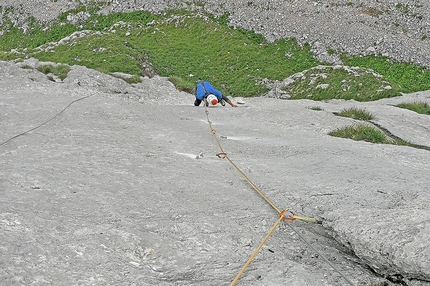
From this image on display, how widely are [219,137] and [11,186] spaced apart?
308 inches

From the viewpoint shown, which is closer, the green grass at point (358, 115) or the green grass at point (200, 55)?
the green grass at point (358, 115)

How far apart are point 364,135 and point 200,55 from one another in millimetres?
31370

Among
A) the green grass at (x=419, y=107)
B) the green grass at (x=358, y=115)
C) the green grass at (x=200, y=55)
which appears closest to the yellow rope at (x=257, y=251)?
the green grass at (x=358, y=115)

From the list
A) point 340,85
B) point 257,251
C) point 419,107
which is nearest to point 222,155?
point 257,251

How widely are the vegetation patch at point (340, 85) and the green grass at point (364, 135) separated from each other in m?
16.5

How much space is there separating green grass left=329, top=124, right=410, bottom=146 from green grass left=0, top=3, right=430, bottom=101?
54.8 ft

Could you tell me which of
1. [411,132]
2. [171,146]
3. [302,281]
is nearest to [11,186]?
[171,146]

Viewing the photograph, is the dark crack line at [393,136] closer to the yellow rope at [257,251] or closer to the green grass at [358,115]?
the green grass at [358,115]

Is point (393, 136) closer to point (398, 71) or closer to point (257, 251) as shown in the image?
point (257, 251)

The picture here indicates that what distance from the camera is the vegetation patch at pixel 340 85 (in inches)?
1188

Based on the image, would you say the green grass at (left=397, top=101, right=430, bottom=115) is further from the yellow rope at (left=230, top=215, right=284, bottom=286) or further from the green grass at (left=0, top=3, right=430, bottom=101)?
the yellow rope at (left=230, top=215, right=284, bottom=286)

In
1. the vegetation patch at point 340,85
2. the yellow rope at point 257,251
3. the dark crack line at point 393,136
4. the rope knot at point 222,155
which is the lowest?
the vegetation patch at point 340,85

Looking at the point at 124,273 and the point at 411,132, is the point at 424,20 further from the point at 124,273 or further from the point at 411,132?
the point at 124,273

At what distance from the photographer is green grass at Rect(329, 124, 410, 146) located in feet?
45.5
